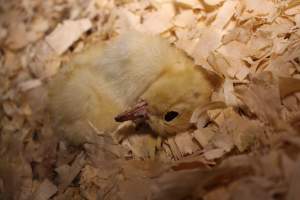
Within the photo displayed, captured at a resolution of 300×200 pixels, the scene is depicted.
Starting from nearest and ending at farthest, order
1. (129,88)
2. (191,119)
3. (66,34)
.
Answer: (191,119), (129,88), (66,34)

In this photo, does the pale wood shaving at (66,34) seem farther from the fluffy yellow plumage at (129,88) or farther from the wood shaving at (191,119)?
the fluffy yellow plumage at (129,88)

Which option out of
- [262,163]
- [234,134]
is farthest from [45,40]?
[262,163]

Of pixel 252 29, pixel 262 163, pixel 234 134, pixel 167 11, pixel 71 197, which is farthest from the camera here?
pixel 167 11

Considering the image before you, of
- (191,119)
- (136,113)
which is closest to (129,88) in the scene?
(136,113)

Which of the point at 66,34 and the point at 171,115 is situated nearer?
the point at 171,115

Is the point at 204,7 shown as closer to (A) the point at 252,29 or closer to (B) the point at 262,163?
(A) the point at 252,29

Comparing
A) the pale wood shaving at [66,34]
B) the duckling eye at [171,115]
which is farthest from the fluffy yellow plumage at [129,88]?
the pale wood shaving at [66,34]

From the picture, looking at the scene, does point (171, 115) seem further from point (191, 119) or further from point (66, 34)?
point (66, 34)
